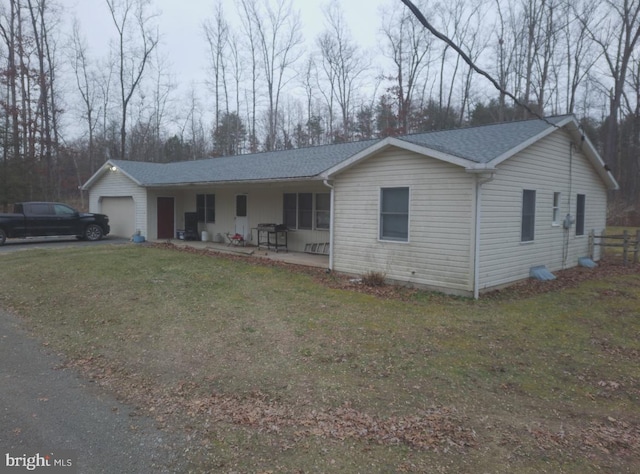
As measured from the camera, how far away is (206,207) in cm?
1741

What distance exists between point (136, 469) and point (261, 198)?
505 inches

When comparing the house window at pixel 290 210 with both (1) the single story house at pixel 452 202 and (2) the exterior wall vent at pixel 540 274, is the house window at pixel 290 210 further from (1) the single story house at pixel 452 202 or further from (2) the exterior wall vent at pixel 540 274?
(2) the exterior wall vent at pixel 540 274

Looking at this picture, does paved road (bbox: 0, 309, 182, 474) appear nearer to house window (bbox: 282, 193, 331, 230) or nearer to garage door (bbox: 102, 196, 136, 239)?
house window (bbox: 282, 193, 331, 230)

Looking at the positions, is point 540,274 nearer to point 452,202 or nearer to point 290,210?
point 452,202

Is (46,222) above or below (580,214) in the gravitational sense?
below

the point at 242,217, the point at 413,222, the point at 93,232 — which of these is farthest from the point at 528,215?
the point at 93,232

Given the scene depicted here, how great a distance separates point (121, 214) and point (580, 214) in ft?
58.7

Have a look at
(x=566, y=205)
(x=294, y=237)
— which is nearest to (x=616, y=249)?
(x=566, y=205)

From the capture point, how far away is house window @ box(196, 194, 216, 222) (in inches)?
674

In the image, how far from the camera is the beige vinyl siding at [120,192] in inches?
680

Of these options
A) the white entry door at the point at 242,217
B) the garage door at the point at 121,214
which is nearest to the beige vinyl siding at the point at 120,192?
the garage door at the point at 121,214

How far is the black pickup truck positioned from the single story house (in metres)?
5.60

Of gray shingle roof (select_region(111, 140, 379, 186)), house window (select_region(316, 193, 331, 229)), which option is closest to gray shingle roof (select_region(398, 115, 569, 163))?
gray shingle roof (select_region(111, 140, 379, 186))

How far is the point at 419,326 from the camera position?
20.7 feet
